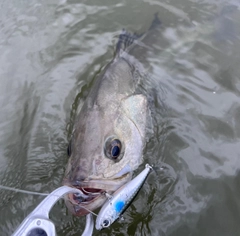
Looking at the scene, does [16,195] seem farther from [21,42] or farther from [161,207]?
[21,42]

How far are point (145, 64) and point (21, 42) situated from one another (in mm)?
1804

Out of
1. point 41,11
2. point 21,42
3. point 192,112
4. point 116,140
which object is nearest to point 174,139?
point 192,112

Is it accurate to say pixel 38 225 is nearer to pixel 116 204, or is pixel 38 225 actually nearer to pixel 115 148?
pixel 116 204

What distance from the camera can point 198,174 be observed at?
2939 mm

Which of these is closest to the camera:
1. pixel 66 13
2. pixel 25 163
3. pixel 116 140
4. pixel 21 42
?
pixel 116 140

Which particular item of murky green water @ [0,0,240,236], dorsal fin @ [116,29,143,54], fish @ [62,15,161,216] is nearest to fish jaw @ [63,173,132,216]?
fish @ [62,15,161,216]

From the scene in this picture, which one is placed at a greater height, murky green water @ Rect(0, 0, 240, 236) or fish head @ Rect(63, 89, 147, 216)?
fish head @ Rect(63, 89, 147, 216)

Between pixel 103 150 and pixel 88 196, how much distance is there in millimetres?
407

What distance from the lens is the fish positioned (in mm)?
2424

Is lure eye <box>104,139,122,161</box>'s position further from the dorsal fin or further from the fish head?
the dorsal fin

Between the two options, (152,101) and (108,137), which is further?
(152,101)

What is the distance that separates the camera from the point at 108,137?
276 centimetres

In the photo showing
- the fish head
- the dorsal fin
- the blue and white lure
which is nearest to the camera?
the blue and white lure

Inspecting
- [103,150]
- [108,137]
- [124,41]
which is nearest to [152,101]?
[124,41]
